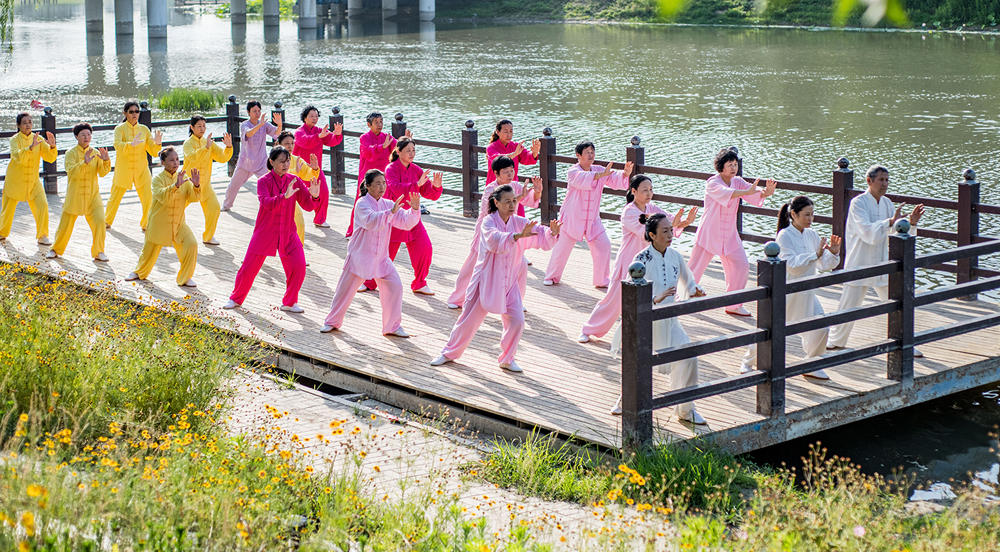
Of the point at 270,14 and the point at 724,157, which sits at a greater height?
the point at 270,14

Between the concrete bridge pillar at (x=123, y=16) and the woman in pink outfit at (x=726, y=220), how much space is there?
51.4 m

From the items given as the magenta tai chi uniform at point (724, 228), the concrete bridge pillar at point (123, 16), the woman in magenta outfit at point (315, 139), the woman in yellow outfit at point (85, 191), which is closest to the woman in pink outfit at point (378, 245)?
Result: the magenta tai chi uniform at point (724, 228)

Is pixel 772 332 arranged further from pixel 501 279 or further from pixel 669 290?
pixel 501 279

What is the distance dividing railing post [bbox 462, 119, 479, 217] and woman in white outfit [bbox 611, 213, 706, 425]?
690 centimetres

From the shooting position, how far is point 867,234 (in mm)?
8164

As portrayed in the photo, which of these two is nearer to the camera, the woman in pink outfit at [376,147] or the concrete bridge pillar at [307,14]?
the woman in pink outfit at [376,147]

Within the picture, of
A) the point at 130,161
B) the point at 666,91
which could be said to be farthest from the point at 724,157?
the point at 666,91

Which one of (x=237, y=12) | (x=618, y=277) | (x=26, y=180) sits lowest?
(x=618, y=277)

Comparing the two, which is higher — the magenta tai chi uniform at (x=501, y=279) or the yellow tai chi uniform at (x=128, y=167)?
the yellow tai chi uniform at (x=128, y=167)

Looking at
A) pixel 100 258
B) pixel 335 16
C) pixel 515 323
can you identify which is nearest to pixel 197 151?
pixel 100 258

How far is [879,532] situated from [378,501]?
246 cm

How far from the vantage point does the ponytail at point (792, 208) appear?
7586mm

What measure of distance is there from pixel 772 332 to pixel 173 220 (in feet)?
20.0

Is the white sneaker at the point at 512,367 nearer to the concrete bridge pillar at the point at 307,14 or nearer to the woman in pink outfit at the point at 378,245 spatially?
the woman in pink outfit at the point at 378,245
